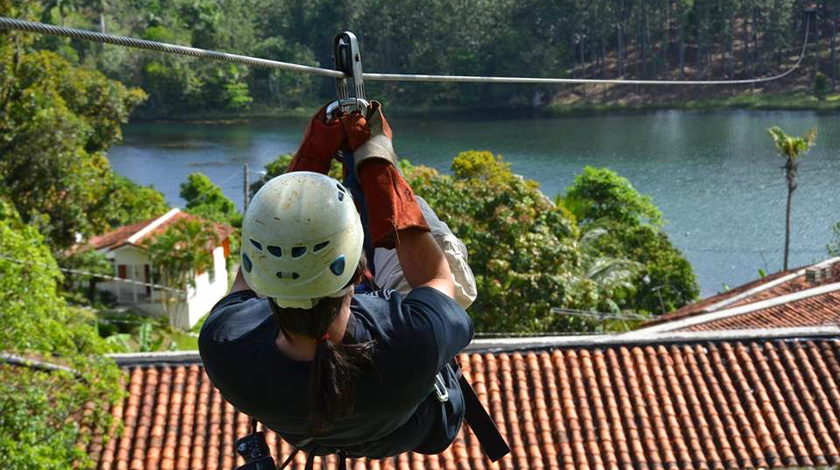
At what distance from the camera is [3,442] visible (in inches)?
363

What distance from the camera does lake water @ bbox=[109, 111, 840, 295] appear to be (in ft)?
117

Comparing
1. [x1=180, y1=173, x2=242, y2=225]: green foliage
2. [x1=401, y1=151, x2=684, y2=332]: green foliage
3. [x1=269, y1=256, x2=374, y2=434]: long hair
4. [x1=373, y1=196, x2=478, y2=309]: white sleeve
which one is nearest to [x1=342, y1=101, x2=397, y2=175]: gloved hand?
[x1=373, y1=196, x2=478, y2=309]: white sleeve

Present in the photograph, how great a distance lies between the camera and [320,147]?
3.00 m

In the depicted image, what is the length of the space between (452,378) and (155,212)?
32023mm

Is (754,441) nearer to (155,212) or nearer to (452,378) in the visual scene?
(452,378)

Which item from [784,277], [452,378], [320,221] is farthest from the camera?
[784,277]

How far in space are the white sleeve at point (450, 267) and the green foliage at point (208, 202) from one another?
32451mm

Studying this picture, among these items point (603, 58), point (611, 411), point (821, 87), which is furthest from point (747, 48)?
point (611, 411)

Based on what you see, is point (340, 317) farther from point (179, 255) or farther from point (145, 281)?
point (145, 281)

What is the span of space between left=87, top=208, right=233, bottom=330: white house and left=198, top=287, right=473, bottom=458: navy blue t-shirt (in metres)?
25.4

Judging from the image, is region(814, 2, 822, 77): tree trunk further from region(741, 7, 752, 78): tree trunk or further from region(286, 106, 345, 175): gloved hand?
region(286, 106, 345, 175): gloved hand

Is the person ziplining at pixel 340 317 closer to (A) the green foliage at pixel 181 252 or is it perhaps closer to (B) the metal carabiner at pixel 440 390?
(B) the metal carabiner at pixel 440 390

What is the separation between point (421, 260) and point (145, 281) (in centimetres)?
2709

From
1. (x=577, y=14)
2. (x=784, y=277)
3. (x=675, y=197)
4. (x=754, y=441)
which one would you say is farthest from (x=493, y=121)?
(x=754, y=441)
